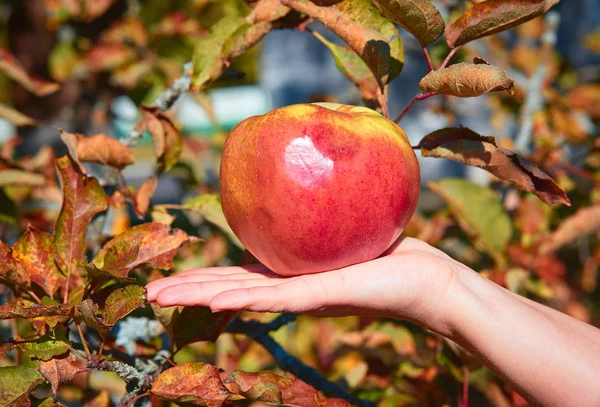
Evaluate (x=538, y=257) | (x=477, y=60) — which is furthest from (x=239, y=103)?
(x=477, y=60)

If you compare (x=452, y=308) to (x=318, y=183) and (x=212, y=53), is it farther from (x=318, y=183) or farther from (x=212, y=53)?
(x=212, y=53)

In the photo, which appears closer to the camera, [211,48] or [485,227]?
[211,48]

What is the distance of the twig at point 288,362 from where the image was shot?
103 centimetres

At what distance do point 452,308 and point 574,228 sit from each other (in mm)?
723

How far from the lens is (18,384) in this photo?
0.76 metres

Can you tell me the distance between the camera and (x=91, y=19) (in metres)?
1.82

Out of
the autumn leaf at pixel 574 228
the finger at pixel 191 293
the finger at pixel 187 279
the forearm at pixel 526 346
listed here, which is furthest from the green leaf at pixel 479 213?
the finger at pixel 191 293

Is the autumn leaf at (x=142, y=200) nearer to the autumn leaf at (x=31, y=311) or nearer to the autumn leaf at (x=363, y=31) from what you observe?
the autumn leaf at (x=31, y=311)

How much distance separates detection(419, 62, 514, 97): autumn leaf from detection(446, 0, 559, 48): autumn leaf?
0.11 metres

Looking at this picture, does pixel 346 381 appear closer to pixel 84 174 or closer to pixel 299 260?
pixel 299 260

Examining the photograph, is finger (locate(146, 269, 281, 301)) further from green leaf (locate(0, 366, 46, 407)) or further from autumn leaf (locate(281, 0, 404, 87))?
autumn leaf (locate(281, 0, 404, 87))

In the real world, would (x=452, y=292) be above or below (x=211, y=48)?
below

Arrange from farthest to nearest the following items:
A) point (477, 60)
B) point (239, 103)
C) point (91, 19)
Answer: point (239, 103), point (91, 19), point (477, 60)

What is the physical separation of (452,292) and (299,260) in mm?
234
